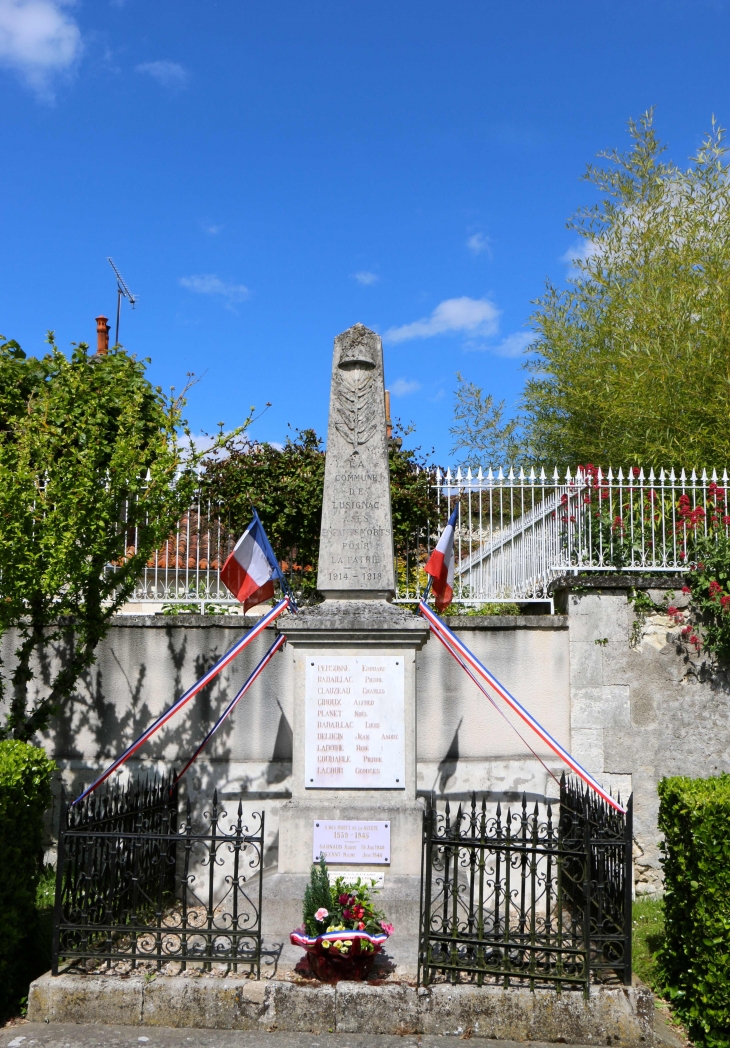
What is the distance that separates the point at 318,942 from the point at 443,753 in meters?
3.61

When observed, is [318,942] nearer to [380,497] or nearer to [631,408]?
[380,497]

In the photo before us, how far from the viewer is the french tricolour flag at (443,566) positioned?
7148 millimetres

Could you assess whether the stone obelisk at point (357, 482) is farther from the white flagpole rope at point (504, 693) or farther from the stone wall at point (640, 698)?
the stone wall at point (640, 698)

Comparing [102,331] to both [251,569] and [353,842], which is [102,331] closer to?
[251,569]

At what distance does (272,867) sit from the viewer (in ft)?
24.3

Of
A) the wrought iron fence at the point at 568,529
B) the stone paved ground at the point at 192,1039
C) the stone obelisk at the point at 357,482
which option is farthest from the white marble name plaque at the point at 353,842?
the wrought iron fence at the point at 568,529

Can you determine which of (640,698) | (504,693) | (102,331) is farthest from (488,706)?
(102,331)

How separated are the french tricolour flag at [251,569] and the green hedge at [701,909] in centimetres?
354

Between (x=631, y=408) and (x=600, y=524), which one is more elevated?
(x=631, y=408)

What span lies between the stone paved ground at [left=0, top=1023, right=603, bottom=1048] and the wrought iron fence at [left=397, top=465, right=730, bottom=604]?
4850mm

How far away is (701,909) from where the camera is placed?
191 inches

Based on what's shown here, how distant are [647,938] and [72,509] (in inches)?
222

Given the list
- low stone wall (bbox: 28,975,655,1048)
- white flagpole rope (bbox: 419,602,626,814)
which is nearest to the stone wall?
white flagpole rope (bbox: 419,602,626,814)

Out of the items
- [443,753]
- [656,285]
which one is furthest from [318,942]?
[656,285]
